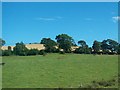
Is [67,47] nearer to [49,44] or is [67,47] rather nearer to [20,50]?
[49,44]

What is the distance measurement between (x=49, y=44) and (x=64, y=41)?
442 centimetres

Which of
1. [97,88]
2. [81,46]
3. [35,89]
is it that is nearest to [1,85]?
[35,89]

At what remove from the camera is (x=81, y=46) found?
→ 264 ft

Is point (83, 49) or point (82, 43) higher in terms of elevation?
point (82, 43)

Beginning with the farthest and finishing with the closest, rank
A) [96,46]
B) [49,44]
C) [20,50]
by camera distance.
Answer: [96,46], [49,44], [20,50]

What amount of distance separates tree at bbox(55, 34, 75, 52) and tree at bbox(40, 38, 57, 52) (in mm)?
2076

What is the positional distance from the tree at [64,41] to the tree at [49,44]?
2.08 m

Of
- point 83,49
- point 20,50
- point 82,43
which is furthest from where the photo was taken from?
point 82,43

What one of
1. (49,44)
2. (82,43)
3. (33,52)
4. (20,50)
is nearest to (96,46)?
(82,43)

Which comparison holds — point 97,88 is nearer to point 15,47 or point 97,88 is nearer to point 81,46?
point 15,47

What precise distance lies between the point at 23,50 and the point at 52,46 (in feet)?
28.2

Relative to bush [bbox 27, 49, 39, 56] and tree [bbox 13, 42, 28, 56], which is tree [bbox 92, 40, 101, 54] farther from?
tree [bbox 13, 42, 28, 56]

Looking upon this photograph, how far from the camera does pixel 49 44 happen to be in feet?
244

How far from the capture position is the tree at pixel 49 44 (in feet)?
230
